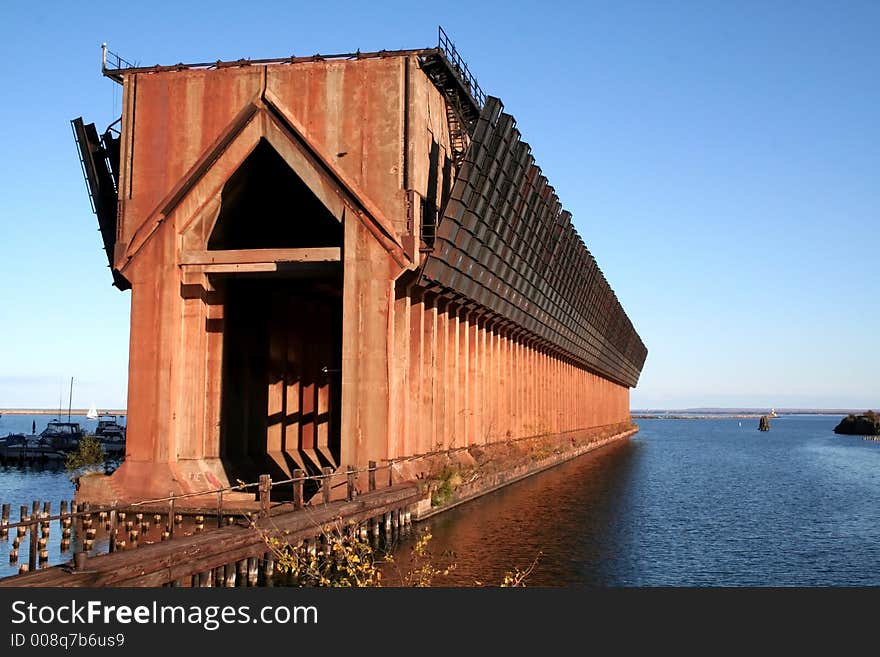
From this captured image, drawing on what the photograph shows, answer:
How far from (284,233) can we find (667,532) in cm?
2214

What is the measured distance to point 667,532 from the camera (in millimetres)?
33125

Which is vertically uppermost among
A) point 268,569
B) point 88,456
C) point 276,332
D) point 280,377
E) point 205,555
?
point 276,332

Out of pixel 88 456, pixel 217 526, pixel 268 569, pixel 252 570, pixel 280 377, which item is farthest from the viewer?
pixel 88 456

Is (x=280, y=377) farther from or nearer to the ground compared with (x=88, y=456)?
farther from the ground

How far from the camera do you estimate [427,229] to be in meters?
36.2

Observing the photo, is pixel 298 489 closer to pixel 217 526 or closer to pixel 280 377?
pixel 217 526

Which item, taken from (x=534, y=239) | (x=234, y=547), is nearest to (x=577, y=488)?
(x=534, y=239)

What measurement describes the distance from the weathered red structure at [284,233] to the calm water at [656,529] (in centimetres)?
530

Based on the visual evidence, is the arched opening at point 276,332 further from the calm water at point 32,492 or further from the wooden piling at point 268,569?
the wooden piling at point 268,569

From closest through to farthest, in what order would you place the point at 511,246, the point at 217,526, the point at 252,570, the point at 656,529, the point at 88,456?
A: the point at 252,570 < the point at 217,526 < the point at 656,529 < the point at 511,246 < the point at 88,456

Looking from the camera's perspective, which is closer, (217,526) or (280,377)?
(217,526)

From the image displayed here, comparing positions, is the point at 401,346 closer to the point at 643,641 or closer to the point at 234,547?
the point at 234,547

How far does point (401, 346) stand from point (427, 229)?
5824 mm

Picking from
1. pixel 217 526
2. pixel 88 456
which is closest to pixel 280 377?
pixel 88 456
